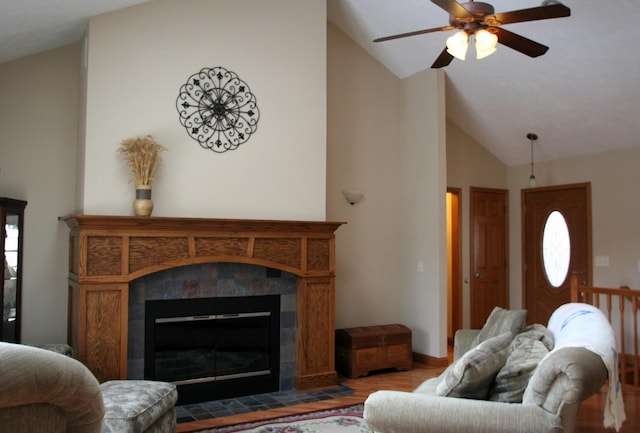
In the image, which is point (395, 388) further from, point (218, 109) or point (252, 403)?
point (218, 109)

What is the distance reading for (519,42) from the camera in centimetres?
339

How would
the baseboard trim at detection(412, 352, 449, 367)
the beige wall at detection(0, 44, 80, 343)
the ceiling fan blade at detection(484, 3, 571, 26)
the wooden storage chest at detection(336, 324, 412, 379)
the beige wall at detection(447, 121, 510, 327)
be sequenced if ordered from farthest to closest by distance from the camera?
the beige wall at detection(447, 121, 510, 327), the baseboard trim at detection(412, 352, 449, 367), the wooden storage chest at detection(336, 324, 412, 379), the beige wall at detection(0, 44, 80, 343), the ceiling fan blade at detection(484, 3, 571, 26)

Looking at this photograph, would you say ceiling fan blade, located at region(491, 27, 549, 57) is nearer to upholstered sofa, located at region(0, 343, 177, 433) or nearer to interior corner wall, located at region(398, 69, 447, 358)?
interior corner wall, located at region(398, 69, 447, 358)

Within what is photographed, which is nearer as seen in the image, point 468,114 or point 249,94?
point 249,94

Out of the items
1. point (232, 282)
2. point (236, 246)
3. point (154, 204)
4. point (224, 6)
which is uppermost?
point (224, 6)

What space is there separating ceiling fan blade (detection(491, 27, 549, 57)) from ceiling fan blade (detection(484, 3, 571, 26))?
13cm

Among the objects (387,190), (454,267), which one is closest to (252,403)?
(387,190)

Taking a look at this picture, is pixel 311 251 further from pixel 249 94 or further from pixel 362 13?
pixel 362 13

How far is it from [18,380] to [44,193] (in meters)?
4.19

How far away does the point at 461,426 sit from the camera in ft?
6.98

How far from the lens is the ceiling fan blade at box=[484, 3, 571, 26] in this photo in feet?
9.61

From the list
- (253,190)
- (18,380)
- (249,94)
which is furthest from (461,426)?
(249,94)

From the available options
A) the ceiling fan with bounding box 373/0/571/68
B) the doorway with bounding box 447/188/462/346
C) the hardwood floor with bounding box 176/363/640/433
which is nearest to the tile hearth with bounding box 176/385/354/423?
the hardwood floor with bounding box 176/363/640/433

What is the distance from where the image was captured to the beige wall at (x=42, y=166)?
14.5 feet
